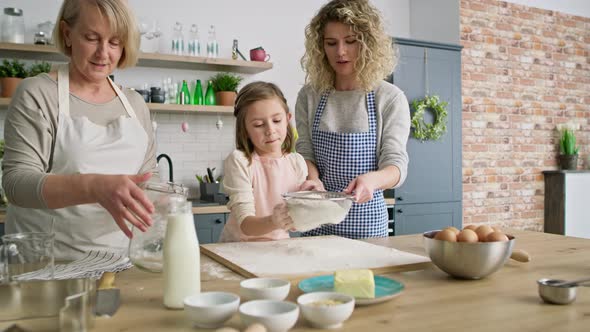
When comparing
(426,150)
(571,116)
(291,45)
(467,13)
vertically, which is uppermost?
(467,13)

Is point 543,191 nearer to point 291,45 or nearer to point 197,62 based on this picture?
point 291,45

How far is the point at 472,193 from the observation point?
201 inches

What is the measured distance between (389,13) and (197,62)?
2270 mm

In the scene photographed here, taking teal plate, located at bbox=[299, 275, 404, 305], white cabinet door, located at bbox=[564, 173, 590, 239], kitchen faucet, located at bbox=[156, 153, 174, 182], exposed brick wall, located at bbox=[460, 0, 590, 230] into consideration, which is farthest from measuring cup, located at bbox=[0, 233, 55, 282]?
white cabinet door, located at bbox=[564, 173, 590, 239]

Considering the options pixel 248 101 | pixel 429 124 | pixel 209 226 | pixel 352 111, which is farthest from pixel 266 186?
pixel 429 124

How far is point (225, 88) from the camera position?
4.29 m

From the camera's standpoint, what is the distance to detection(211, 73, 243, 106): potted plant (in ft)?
14.0

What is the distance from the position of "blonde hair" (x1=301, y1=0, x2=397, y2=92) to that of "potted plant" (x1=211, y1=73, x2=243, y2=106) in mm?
2074

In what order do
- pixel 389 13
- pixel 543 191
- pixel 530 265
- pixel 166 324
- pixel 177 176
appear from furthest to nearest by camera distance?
pixel 543 191
pixel 389 13
pixel 177 176
pixel 530 265
pixel 166 324

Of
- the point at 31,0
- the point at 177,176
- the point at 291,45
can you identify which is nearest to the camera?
the point at 31,0

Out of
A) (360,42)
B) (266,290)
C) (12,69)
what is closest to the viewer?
(266,290)

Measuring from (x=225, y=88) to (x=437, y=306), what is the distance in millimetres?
3483

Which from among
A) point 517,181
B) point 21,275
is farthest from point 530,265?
point 517,181

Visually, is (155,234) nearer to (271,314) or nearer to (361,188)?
(271,314)
